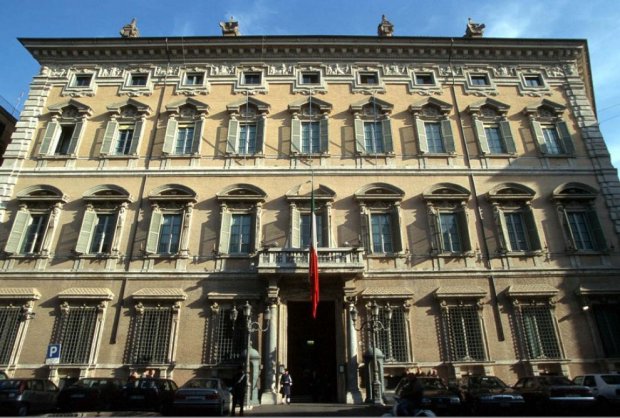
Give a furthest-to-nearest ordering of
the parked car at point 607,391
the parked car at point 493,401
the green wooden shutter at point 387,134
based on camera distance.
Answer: the green wooden shutter at point 387,134, the parked car at point 607,391, the parked car at point 493,401

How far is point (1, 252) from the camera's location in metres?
18.8

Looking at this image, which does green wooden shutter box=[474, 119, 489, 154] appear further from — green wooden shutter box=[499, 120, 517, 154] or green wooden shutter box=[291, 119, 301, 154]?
green wooden shutter box=[291, 119, 301, 154]

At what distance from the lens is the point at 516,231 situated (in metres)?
19.3

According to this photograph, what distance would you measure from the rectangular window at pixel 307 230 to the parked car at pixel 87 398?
955 centimetres

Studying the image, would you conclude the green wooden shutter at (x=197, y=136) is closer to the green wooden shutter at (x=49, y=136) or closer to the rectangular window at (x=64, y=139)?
the rectangular window at (x=64, y=139)

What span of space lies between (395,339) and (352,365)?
2.33 meters

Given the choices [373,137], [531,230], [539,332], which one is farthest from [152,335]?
[531,230]

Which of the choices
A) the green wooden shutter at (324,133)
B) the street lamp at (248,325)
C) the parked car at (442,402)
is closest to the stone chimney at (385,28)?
the green wooden shutter at (324,133)

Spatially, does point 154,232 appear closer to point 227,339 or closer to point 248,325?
point 227,339

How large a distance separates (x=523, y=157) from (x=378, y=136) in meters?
7.75

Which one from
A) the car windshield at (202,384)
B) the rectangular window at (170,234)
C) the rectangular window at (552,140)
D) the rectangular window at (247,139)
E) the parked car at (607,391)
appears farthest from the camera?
the rectangular window at (247,139)

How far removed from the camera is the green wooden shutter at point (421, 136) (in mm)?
21156

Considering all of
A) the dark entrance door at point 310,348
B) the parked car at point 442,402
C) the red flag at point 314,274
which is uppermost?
the red flag at point 314,274

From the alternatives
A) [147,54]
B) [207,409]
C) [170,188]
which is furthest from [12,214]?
[207,409]
